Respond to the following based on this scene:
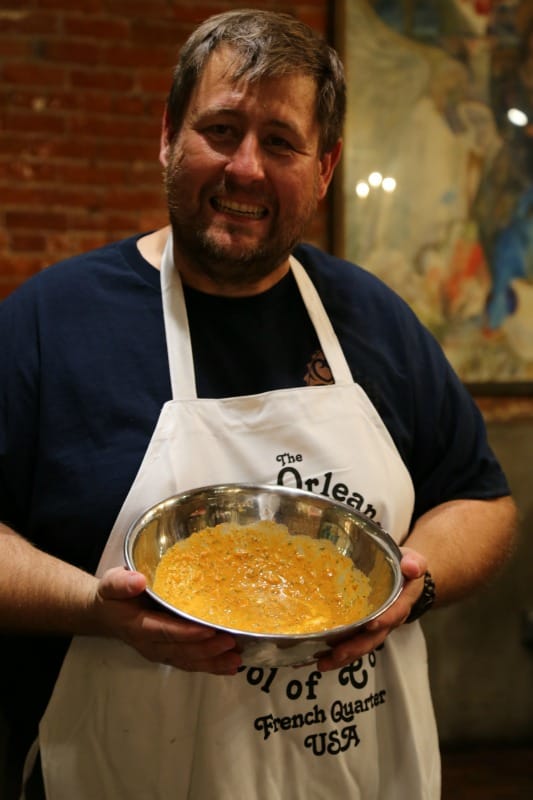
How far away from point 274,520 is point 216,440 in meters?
0.15

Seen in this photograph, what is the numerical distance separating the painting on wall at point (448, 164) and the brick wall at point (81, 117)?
280mm

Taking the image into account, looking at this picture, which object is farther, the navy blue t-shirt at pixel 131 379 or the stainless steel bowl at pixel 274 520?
the navy blue t-shirt at pixel 131 379

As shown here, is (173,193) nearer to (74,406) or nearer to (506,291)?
(74,406)

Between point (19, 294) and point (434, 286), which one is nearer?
point (19, 294)

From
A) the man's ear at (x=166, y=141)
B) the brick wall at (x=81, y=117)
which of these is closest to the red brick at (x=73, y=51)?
the brick wall at (x=81, y=117)

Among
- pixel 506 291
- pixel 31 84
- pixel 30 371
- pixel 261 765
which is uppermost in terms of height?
pixel 31 84

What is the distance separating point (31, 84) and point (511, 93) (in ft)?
4.94

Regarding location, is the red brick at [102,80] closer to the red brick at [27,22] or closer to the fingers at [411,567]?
the red brick at [27,22]

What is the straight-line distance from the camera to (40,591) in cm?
97

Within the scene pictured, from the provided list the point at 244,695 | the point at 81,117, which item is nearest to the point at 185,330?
the point at 244,695

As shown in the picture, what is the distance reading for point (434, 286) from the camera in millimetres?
2451

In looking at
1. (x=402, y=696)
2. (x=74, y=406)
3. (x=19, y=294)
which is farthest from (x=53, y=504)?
(x=402, y=696)

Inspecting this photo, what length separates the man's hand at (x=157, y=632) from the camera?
2.58ft

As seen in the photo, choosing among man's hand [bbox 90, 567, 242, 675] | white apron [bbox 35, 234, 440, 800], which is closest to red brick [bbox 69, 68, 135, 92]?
white apron [bbox 35, 234, 440, 800]
